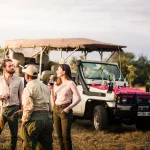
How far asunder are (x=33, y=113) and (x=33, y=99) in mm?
172

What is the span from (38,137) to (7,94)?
5.48 ft

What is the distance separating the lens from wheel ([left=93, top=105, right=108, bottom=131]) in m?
10.2

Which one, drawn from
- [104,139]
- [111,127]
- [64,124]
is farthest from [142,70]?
[64,124]

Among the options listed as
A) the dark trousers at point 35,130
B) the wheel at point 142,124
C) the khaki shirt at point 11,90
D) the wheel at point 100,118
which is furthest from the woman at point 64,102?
the wheel at point 142,124

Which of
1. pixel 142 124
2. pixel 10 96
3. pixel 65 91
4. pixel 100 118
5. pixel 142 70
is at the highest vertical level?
pixel 142 70

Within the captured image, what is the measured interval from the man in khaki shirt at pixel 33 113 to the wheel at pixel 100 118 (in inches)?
193

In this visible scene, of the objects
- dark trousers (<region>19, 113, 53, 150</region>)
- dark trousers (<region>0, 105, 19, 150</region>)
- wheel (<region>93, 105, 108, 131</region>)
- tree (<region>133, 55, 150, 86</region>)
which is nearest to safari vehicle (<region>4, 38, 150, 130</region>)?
wheel (<region>93, 105, 108, 131</region>)

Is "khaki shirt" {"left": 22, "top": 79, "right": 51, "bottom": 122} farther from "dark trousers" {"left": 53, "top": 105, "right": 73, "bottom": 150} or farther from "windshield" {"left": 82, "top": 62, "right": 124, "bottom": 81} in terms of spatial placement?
"windshield" {"left": 82, "top": 62, "right": 124, "bottom": 81}

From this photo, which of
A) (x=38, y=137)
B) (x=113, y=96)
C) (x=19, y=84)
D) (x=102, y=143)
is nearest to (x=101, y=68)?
(x=113, y=96)

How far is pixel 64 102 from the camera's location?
6.65 meters

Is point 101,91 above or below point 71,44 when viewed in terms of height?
below

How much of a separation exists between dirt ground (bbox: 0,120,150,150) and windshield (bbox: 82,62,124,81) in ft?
4.43

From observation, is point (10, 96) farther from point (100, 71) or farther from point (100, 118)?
point (100, 71)

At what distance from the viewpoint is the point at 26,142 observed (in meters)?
5.30
